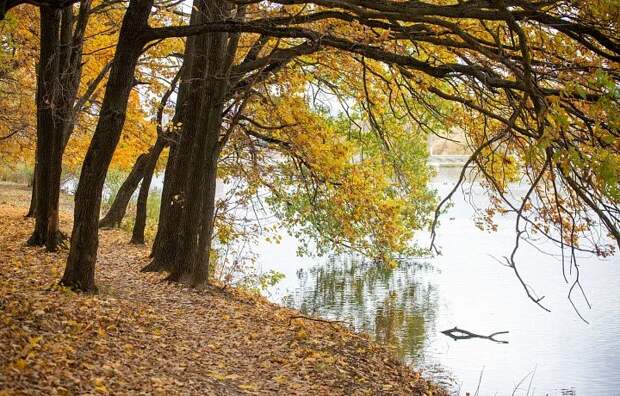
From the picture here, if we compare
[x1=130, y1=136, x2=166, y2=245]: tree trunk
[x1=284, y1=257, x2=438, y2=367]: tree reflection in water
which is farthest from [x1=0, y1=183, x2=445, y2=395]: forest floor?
[x1=130, y1=136, x2=166, y2=245]: tree trunk

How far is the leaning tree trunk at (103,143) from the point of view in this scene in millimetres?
8742

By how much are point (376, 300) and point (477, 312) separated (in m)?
2.85

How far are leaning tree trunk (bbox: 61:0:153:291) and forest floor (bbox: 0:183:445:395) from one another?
48cm

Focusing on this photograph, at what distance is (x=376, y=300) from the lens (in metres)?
Result: 19.5

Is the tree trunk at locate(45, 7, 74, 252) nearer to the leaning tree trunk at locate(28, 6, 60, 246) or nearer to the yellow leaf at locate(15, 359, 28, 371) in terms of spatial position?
the leaning tree trunk at locate(28, 6, 60, 246)

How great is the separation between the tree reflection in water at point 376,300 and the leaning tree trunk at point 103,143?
19.0ft

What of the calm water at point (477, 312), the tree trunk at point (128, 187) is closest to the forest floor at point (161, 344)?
the calm water at point (477, 312)

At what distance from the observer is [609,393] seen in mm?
12766

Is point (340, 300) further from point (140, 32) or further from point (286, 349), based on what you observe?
point (140, 32)

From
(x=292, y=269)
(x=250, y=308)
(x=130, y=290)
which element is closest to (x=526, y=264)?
(x=292, y=269)

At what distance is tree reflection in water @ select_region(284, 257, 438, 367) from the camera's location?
15.7 metres

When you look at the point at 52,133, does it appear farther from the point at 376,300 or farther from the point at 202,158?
the point at 376,300

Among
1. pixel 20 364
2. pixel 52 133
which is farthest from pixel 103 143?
pixel 52 133

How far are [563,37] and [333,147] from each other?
6.56m
